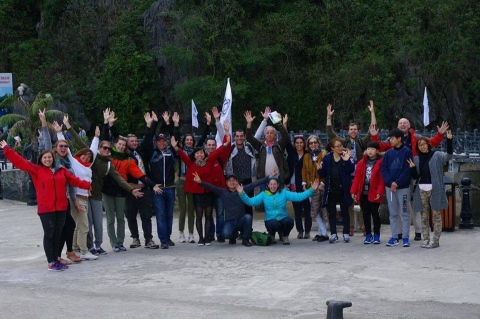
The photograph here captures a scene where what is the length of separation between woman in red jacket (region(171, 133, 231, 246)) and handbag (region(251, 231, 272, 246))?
0.77 m

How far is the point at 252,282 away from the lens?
10578 millimetres

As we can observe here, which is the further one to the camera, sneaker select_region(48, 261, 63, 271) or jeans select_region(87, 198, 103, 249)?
jeans select_region(87, 198, 103, 249)

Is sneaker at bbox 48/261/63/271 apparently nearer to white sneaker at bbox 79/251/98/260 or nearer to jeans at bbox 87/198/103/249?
white sneaker at bbox 79/251/98/260

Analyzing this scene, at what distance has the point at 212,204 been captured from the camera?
1370cm

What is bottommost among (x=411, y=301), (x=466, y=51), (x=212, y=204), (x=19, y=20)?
(x=411, y=301)

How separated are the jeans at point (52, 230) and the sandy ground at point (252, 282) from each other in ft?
0.99

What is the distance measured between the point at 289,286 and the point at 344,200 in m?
3.49

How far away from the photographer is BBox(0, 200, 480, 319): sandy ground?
919 centimetres

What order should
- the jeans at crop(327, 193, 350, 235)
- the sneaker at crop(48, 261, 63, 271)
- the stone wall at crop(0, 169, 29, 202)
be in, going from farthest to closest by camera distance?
the stone wall at crop(0, 169, 29, 202) < the jeans at crop(327, 193, 350, 235) < the sneaker at crop(48, 261, 63, 271)

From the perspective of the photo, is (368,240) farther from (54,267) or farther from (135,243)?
(54,267)

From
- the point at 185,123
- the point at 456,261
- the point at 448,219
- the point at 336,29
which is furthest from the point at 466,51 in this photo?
the point at 456,261

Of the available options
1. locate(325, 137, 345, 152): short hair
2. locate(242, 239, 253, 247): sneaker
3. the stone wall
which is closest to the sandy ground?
locate(242, 239, 253, 247): sneaker

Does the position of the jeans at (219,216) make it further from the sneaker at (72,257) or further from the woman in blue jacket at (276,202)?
the sneaker at (72,257)

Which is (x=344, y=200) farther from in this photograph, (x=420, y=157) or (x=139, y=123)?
(x=139, y=123)
